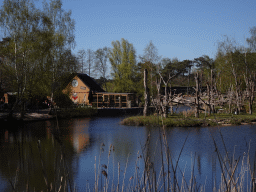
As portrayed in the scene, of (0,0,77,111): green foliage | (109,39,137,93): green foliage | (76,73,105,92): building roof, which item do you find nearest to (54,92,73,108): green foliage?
(0,0,77,111): green foliage

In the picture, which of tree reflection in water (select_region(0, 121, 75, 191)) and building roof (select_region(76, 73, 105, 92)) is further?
building roof (select_region(76, 73, 105, 92))

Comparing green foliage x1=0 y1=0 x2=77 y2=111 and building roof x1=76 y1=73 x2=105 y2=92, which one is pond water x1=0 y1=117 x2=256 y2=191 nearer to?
green foliage x1=0 y1=0 x2=77 y2=111

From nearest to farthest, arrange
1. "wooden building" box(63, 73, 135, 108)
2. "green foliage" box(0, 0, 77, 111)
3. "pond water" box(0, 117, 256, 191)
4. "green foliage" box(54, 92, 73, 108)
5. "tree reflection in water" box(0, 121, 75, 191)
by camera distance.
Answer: "tree reflection in water" box(0, 121, 75, 191), "pond water" box(0, 117, 256, 191), "green foliage" box(0, 0, 77, 111), "green foliage" box(54, 92, 73, 108), "wooden building" box(63, 73, 135, 108)

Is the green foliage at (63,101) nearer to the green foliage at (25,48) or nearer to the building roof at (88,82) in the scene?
the green foliage at (25,48)

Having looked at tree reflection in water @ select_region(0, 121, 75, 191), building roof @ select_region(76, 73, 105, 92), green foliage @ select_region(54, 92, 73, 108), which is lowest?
tree reflection in water @ select_region(0, 121, 75, 191)

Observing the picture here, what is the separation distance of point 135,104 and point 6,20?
75.7 feet

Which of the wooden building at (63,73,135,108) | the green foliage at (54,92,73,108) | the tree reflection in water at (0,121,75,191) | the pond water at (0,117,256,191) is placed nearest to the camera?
the tree reflection in water at (0,121,75,191)

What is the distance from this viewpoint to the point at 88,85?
40.9 m

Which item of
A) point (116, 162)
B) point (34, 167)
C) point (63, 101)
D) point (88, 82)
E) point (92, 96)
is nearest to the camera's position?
point (34, 167)

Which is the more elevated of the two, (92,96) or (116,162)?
(92,96)

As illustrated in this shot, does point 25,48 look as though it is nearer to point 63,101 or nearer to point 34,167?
point 63,101

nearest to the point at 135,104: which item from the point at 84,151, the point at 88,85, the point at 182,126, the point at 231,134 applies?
the point at 88,85

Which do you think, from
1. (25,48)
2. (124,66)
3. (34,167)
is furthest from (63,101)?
(34,167)

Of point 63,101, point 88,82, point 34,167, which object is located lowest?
point 34,167
